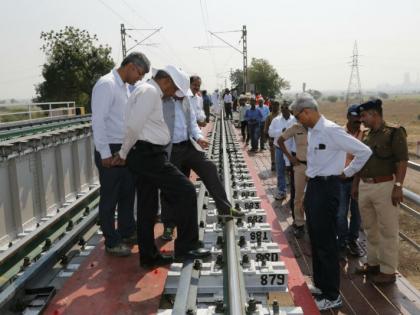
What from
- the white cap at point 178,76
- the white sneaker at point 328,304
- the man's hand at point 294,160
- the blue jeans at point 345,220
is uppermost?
the white cap at point 178,76

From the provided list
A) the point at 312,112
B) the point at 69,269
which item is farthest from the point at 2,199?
the point at 312,112

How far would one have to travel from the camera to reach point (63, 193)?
375 inches

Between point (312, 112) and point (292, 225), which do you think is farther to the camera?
point (292, 225)

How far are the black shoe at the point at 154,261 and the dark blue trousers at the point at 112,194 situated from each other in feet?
1.69

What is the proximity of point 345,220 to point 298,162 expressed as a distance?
3.86ft

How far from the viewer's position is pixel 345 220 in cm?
618

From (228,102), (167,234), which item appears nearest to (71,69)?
(228,102)

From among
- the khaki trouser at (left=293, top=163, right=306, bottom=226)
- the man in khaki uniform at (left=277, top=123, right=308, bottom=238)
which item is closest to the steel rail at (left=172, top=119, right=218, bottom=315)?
the man in khaki uniform at (left=277, top=123, right=308, bottom=238)

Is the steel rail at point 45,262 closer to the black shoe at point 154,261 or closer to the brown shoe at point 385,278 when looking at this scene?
the black shoe at point 154,261

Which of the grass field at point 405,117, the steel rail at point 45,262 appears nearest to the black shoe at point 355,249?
the steel rail at point 45,262

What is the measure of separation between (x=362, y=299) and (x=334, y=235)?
931 mm

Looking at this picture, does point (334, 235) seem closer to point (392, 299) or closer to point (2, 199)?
point (392, 299)

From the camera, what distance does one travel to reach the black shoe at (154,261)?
431 centimetres

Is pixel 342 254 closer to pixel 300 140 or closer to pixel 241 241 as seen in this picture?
pixel 300 140
